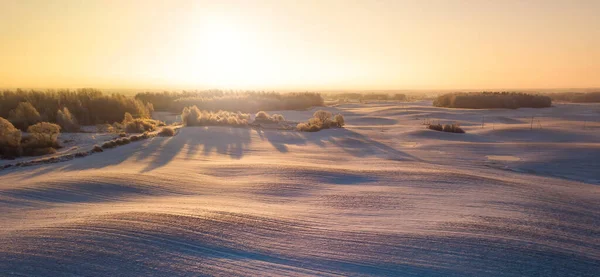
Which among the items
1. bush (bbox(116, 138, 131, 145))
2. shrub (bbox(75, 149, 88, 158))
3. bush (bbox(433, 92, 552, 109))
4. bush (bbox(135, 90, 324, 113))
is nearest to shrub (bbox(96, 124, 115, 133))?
bush (bbox(116, 138, 131, 145))

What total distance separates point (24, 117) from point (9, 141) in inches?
243

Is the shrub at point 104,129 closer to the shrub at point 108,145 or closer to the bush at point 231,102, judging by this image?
the shrub at point 108,145

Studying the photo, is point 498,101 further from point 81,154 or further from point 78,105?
point 81,154

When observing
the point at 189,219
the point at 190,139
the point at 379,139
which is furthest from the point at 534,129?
the point at 189,219

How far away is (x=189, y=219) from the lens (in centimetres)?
448

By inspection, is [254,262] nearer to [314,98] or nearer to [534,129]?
[534,129]

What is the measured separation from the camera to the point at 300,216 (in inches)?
194

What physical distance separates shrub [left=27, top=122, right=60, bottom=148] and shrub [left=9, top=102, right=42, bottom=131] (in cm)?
440

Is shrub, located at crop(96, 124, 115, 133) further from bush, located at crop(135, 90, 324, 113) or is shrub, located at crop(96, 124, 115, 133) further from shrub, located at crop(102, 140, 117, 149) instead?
bush, located at crop(135, 90, 324, 113)

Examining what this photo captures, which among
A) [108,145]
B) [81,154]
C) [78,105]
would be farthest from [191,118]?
[81,154]

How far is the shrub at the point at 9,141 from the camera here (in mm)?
10633

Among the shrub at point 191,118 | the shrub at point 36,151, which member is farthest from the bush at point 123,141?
the shrub at point 191,118

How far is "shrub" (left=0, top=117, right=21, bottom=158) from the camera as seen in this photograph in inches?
419

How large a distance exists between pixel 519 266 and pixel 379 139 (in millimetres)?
10822
